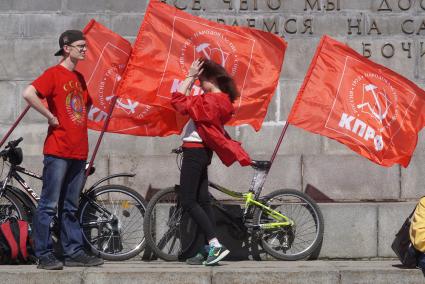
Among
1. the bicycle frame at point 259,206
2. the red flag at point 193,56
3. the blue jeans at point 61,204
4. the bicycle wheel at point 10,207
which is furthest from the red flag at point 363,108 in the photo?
the bicycle wheel at point 10,207

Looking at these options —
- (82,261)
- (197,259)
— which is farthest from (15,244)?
(197,259)

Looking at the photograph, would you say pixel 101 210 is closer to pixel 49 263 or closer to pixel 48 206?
pixel 48 206

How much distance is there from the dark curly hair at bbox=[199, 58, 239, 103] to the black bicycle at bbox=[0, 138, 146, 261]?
49.5 inches

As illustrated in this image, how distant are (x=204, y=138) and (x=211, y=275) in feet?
3.98

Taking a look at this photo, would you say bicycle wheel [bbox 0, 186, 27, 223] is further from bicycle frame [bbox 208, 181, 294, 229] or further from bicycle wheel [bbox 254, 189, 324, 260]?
bicycle wheel [bbox 254, 189, 324, 260]

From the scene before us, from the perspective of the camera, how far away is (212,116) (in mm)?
7730

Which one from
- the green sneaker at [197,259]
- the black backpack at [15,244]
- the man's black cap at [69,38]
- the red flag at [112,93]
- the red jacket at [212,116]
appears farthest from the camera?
the red flag at [112,93]

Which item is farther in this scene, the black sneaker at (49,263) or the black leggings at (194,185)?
the black leggings at (194,185)

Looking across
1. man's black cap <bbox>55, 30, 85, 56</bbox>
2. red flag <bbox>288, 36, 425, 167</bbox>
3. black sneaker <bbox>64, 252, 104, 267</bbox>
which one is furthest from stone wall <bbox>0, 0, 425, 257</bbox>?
man's black cap <bbox>55, 30, 85, 56</bbox>

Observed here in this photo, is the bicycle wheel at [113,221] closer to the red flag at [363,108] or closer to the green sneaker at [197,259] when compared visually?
the green sneaker at [197,259]

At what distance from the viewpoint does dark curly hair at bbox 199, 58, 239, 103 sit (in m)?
7.90

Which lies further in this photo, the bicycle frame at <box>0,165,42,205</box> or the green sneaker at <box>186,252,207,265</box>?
the bicycle frame at <box>0,165,42,205</box>

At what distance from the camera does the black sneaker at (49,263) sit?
7.47 m

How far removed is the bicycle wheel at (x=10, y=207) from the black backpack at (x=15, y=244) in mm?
243
